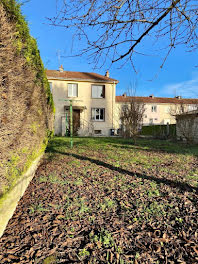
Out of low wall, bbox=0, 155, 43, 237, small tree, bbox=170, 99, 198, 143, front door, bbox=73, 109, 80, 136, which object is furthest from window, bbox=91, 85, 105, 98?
low wall, bbox=0, 155, 43, 237

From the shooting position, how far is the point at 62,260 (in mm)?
1520

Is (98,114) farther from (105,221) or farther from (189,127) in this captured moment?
(105,221)

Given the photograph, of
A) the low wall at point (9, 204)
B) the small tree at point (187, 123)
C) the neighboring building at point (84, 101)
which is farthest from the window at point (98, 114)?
the low wall at point (9, 204)

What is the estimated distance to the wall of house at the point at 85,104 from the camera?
54.9 feet

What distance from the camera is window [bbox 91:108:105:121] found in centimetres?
1788

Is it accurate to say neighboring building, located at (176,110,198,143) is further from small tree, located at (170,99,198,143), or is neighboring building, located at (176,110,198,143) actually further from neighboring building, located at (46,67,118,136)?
neighboring building, located at (46,67,118,136)

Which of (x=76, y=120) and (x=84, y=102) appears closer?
(x=76, y=120)

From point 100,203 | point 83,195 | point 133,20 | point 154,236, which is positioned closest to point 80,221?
point 100,203

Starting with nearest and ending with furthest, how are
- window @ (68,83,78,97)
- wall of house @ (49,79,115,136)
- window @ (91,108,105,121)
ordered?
wall of house @ (49,79,115,136)
window @ (68,83,78,97)
window @ (91,108,105,121)

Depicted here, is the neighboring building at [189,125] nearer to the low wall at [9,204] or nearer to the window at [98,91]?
the window at [98,91]

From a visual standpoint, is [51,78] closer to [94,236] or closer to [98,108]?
[98,108]

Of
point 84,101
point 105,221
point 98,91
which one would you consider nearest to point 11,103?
point 105,221

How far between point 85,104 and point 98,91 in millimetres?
2412

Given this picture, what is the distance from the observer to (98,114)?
1806 cm
